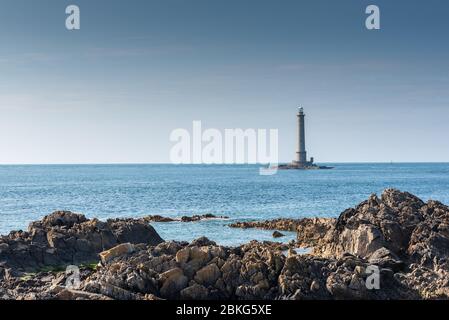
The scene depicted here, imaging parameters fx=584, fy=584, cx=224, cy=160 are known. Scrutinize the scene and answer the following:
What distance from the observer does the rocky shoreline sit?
794 inches

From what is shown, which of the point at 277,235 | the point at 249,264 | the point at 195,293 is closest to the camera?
the point at 195,293

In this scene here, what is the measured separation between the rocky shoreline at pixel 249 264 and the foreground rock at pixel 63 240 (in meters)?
0.06

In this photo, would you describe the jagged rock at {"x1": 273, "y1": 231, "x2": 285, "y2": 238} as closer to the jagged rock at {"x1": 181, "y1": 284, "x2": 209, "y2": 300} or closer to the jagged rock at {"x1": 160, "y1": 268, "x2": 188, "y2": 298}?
the jagged rock at {"x1": 160, "y1": 268, "x2": 188, "y2": 298}

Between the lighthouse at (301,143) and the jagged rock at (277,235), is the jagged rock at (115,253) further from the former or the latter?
the lighthouse at (301,143)

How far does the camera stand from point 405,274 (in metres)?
23.3

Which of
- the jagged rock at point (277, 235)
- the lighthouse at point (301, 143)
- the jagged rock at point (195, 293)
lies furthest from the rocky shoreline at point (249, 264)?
the lighthouse at point (301, 143)

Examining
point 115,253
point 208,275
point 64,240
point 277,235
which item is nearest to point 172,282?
point 208,275

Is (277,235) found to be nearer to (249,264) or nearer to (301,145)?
(249,264)

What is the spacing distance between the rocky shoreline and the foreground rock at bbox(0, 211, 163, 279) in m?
0.06

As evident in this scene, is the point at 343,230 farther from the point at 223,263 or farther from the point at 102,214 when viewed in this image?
the point at 102,214

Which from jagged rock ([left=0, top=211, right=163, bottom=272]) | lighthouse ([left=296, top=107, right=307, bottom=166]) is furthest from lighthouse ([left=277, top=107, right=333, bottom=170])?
jagged rock ([left=0, top=211, right=163, bottom=272])

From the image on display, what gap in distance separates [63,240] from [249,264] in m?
13.6

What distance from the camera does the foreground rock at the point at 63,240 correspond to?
2823cm

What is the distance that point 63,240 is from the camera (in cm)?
3092
